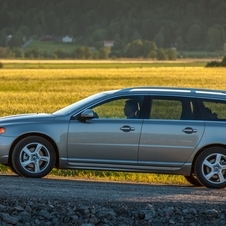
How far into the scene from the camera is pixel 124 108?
1258 cm

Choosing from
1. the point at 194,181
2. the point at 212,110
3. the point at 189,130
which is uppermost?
the point at 212,110

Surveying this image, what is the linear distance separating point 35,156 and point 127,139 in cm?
134

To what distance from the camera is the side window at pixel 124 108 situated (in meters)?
12.4

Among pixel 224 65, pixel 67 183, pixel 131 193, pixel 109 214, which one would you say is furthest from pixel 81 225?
pixel 224 65

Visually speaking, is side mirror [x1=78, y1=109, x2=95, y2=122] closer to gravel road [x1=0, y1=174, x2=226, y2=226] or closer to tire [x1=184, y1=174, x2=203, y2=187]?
gravel road [x1=0, y1=174, x2=226, y2=226]

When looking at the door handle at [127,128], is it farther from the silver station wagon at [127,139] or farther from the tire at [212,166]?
the tire at [212,166]

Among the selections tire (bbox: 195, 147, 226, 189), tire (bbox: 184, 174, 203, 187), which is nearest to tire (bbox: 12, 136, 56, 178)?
tire (bbox: 195, 147, 226, 189)

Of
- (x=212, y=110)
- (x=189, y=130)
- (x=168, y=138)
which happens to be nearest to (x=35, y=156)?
(x=168, y=138)

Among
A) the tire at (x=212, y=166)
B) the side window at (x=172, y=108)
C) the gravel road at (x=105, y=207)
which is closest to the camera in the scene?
→ the gravel road at (x=105, y=207)

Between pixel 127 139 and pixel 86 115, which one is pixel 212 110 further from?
pixel 86 115

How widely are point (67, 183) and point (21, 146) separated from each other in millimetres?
989

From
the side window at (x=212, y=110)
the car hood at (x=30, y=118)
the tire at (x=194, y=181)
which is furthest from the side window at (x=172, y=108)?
the car hood at (x=30, y=118)

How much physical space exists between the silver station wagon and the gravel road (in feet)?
4.19

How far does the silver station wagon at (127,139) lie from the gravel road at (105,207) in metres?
1.28
